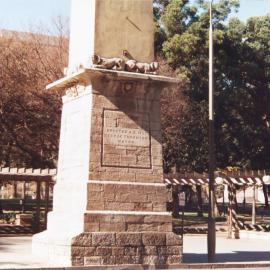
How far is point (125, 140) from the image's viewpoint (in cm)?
1502

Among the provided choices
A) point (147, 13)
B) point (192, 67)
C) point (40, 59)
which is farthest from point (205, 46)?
point (147, 13)

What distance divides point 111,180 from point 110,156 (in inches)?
23.9

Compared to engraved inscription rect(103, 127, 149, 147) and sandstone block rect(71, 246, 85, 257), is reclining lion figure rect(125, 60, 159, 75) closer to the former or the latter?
engraved inscription rect(103, 127, 149, 147)

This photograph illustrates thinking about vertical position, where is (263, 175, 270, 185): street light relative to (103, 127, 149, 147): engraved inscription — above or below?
below

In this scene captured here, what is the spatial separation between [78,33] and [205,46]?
860 inches

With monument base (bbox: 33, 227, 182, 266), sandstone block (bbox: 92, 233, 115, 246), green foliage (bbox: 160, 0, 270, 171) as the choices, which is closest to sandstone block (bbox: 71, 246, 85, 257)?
monument base (bbox: 33, 227, 182, 266)

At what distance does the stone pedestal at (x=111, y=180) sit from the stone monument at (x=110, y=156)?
2 centimetres

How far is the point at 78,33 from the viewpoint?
1597 cm

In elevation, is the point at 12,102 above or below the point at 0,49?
below

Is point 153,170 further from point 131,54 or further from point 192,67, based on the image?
point 192,67

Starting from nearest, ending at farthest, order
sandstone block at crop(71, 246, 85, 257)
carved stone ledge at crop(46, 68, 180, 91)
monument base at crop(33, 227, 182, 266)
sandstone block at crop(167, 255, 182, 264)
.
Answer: sandstone block at crop(71, 246, 85, 257) → monument base at crop(33, 227, 182, 266) → sandstone block at crop(167, 255, 182, 264) → carved stone ledge at crop(46, 68, 180, 91)

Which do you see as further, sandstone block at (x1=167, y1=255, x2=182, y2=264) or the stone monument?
sandstone block at (x1=167, y1=255, x2=182, y2=264)

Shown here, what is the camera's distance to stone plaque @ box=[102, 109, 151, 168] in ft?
48.3

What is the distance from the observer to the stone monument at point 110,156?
14.1 meters
